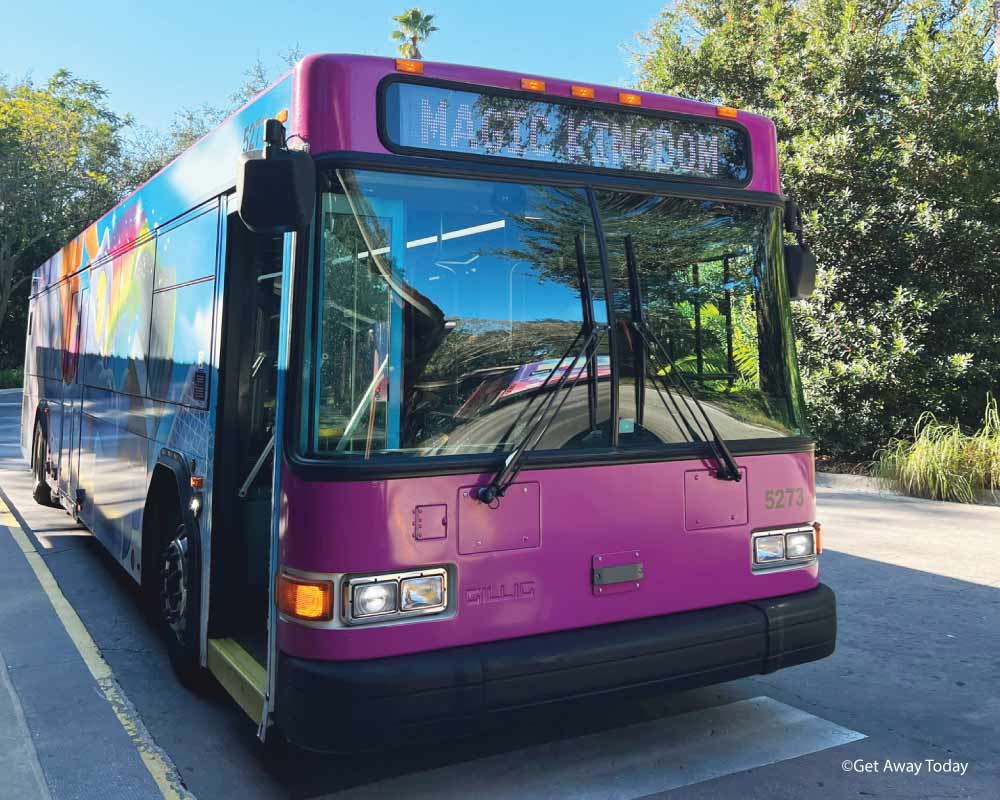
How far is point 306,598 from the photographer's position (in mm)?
3314

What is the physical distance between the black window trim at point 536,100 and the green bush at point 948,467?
27.6 feet

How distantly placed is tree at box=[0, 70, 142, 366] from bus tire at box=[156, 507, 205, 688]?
38803 mm

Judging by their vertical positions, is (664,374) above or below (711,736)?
above

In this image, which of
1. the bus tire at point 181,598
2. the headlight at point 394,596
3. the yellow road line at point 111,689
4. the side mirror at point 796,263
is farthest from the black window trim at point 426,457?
the yellow road line at point 111,689

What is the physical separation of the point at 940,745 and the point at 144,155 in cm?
4347

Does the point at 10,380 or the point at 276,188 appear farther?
the point at 10,380

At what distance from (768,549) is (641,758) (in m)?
1.07

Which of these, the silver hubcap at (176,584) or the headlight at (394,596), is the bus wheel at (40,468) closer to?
the silver hubcap at (176,584)

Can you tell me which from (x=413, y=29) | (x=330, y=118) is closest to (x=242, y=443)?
(x=330, y=118)

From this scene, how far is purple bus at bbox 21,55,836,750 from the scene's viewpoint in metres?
3.31

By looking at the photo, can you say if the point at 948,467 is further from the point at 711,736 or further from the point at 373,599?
the point at 373,599

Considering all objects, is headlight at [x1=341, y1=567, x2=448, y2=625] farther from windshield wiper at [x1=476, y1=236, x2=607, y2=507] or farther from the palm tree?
the palm tree

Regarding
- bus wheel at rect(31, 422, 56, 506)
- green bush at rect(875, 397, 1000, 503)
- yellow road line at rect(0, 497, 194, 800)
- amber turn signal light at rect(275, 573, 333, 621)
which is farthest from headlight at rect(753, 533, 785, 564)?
bus wheel at rect(31, 422, 56, 506)

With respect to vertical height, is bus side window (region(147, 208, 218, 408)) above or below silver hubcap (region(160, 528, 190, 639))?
above
